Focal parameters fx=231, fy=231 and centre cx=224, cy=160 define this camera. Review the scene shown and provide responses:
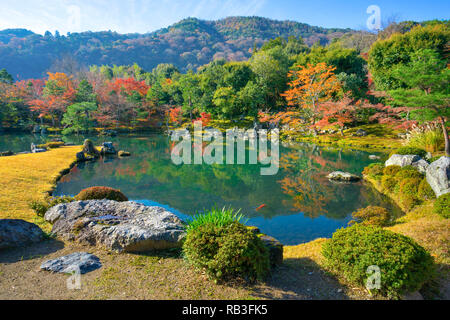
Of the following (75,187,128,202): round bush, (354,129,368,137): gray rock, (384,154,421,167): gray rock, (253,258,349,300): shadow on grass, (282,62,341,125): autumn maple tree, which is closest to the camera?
(253,258,349,300): shadow on grass

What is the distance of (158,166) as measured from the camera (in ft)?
61.7

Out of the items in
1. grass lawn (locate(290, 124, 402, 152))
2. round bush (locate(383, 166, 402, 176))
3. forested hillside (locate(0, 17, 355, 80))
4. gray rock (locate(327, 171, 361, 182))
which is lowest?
gray rock (locate(327, 171, 361, 182))

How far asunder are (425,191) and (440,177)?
1.10m

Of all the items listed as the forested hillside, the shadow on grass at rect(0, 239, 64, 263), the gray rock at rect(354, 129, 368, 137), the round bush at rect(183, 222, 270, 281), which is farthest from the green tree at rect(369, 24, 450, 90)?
the forested hillside

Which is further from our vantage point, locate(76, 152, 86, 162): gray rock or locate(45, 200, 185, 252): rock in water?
locate(76, 152, 86, 162): gray rock

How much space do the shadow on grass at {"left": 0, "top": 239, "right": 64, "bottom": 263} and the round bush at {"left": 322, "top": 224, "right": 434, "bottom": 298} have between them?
664cm

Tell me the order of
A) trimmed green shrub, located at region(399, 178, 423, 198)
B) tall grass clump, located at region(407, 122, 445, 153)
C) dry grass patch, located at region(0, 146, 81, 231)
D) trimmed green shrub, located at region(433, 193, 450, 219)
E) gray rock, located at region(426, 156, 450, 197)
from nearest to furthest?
trimmed green shrub, located at region(433, 193, 450, 219) < gray rock, located at region(426, 156, 450, 197) < dry grass patch, located at region(0, 146, 81, 231) < trimmed green shrub, located at region(399, 178, 423, 198) < tall grass clump, located at region(407, 122, 445, 153)

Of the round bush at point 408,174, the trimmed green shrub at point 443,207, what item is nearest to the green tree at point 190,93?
the round bush at point 408,174

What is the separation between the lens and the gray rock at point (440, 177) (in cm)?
822

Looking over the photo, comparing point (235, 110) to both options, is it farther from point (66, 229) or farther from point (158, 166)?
point (66, 229)

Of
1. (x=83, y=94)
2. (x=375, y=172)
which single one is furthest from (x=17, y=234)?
(x=83, y=94)

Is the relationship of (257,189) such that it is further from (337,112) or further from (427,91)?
(337,112)

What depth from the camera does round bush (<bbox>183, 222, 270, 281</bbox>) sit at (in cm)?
402

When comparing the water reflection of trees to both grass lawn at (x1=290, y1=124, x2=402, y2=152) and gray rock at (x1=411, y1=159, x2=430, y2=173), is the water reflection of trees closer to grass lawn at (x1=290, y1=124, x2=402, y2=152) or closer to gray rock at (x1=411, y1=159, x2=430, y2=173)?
gray rock at (x1=411, y1=159, x2=430, y2=173)
